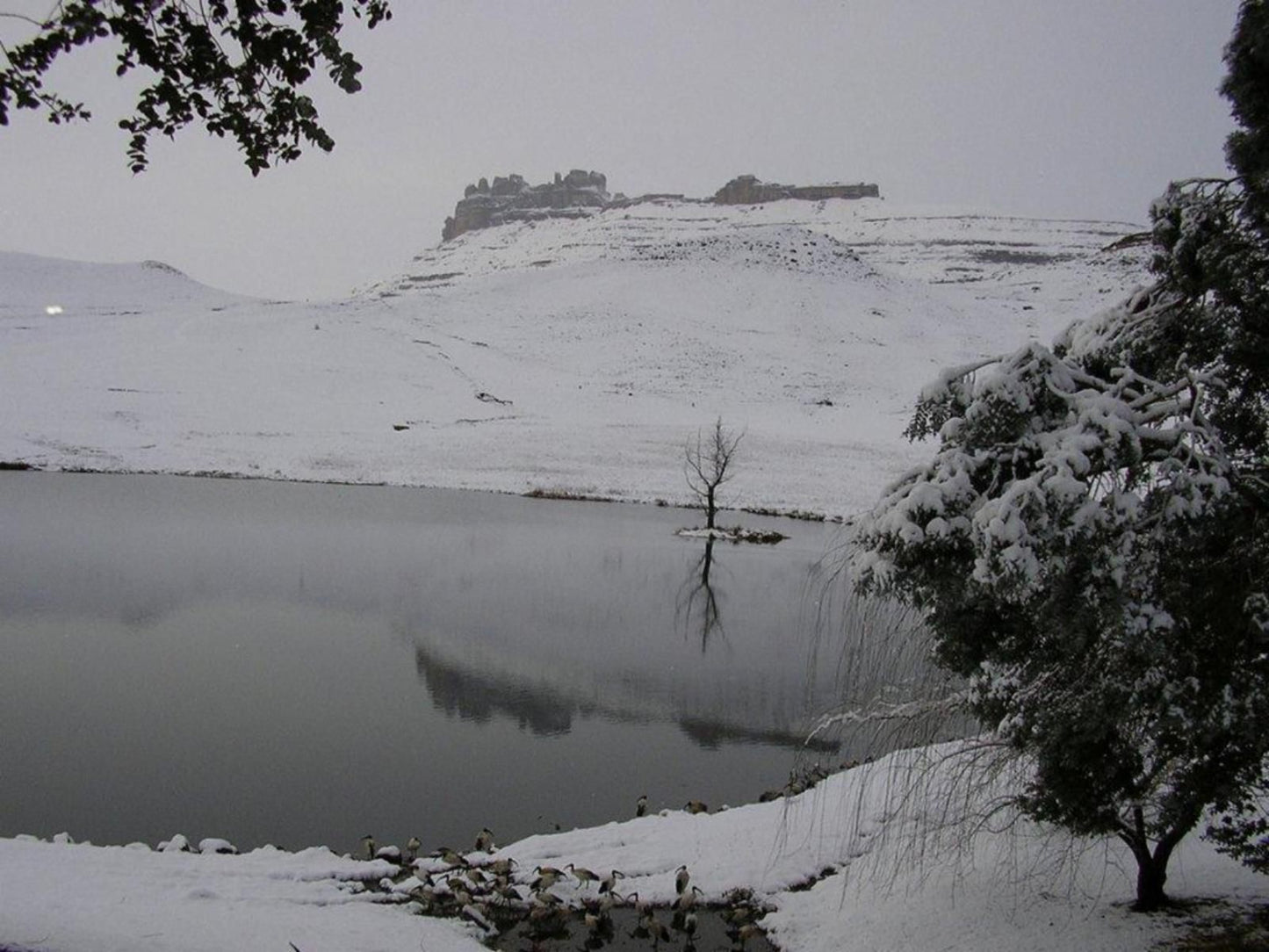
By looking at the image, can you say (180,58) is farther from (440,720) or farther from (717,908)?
(440,720)

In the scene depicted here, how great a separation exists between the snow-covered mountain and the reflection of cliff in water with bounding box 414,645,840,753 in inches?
616

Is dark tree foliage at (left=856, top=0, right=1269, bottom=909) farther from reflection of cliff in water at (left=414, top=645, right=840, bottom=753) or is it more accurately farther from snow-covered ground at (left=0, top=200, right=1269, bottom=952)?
reflection of cliff in water at (left=414, top=645, right=840, bottom=753)

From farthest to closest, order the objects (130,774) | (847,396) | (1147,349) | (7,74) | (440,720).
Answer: (847,396)
(440,720)
(130,774)
(1147,349)
(7,74)

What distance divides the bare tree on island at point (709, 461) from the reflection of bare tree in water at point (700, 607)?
A: 8864 mm

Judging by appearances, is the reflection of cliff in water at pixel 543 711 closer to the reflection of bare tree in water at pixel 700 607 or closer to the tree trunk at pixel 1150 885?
the reflection of bare tree in water at pixel 700 607

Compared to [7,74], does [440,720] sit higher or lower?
lower

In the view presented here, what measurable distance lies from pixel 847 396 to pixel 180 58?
6091 cm

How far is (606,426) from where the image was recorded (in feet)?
166

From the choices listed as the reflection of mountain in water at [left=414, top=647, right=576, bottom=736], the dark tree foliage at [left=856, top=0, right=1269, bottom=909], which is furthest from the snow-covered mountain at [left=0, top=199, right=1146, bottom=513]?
the dark tree foliage at [left=856, top=0, right=1269, bottom=909]

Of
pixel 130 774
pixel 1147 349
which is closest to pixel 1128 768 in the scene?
pixel 1147 349

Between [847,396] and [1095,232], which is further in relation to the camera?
[1095,232]

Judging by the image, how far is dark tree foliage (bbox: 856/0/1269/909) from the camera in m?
4.70

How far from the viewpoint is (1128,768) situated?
572 cm

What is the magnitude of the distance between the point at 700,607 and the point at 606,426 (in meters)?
30.5
